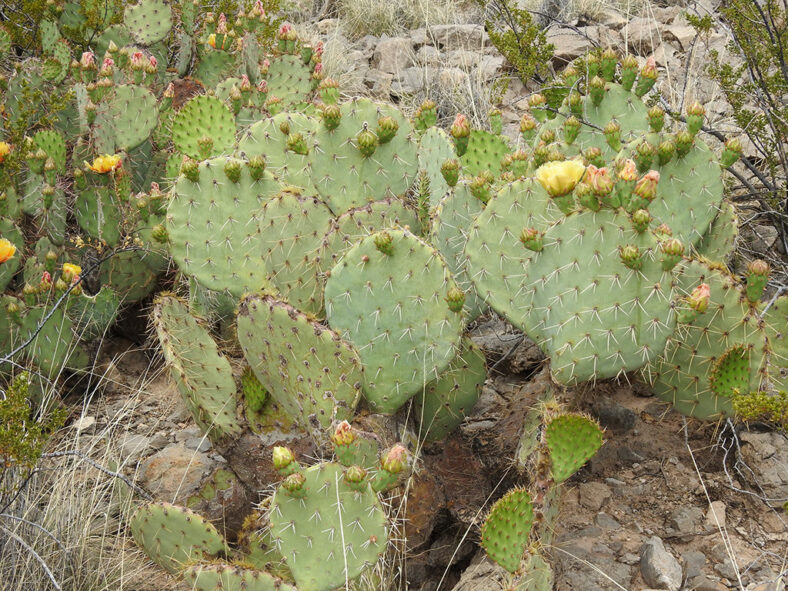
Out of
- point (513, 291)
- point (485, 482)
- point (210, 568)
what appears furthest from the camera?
point (485, 482)

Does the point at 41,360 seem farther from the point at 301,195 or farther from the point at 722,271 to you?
the point at 722,271

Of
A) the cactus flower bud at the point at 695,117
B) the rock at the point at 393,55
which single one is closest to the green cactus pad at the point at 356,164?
the cactus flower bud at the point at 695,117

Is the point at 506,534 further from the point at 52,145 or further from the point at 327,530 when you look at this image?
the point at 52,145

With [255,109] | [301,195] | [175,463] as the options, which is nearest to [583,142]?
[301,195]

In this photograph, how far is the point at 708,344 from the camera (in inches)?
97.0

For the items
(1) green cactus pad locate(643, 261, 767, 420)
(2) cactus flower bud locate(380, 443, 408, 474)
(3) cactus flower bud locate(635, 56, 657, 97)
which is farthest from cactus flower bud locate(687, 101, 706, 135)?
(2) cactus flower bud locate(380, 443, 408, 474)

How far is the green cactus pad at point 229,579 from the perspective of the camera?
77.1 inches

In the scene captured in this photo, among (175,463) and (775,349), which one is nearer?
(775,349)

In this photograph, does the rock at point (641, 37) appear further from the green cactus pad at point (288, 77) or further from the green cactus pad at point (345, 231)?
the green cactus pad at point (345, 231)

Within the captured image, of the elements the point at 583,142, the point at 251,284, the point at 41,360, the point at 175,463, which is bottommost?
the point at 175,463

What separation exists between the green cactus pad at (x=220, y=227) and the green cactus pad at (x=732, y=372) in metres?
1.49

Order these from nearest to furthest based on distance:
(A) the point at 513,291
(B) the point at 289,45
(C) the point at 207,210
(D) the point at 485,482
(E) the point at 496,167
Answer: (A) the point at 513,291 → (D) the point at 485,482 → (C) the point at 207,210 → (E) the point at 496,167 → (B) the point at 289,45

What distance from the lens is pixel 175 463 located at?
2.93 m

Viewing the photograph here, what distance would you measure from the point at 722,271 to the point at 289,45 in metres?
2.90
